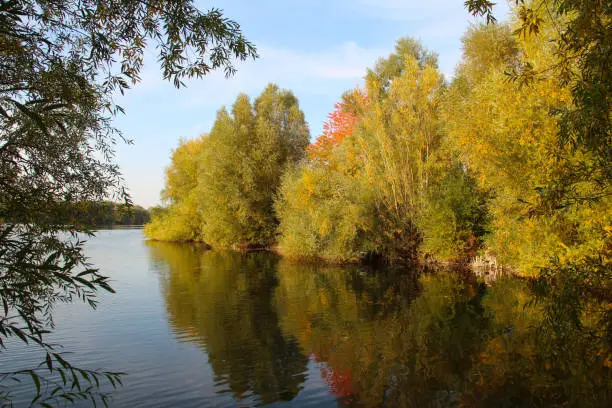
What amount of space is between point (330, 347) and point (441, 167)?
15.4 m

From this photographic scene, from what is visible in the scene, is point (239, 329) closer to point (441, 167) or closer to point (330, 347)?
point (330, 347)

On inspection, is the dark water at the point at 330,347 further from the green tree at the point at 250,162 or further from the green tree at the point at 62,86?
the green tree at the point at 250,162

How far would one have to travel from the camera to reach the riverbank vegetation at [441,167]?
1211cm

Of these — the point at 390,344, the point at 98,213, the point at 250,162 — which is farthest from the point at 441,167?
A: the point at 98,213

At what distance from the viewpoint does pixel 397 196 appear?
24000mm

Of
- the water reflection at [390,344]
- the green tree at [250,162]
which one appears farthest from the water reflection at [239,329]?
the green tree at [250,162]

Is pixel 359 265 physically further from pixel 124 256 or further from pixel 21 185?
pixel 21 185

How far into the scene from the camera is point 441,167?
75.9 ft

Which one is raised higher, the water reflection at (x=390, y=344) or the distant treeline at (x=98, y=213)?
the distant treeline at (x=98, y=213)

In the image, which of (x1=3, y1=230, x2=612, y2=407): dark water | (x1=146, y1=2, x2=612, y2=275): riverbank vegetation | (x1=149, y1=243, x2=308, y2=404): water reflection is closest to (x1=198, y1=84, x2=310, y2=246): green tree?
(x1=146, y1=2, x2=612, y2=275): riverbank vegetation

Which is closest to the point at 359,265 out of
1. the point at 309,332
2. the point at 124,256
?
the point at 309,332

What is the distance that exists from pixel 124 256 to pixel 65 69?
29359 millimetres

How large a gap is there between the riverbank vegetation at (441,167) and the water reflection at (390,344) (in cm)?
234

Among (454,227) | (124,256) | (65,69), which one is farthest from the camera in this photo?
(124,256)
